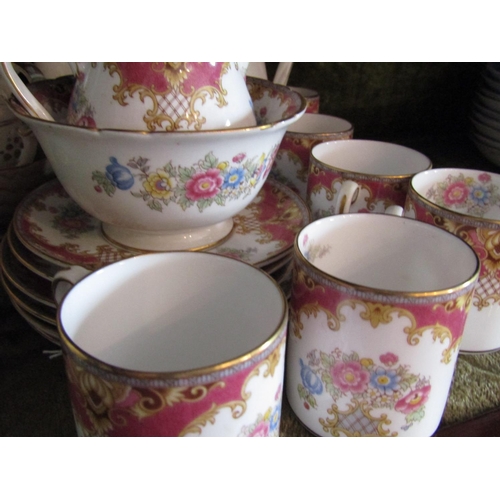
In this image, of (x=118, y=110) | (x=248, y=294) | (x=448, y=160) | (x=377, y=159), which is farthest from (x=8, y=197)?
(x=448, y=160)

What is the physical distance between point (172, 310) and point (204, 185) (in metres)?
0.10

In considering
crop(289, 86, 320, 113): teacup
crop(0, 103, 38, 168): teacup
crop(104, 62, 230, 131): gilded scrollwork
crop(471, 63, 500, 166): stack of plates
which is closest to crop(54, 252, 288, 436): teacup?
crop(104, 62, 230, 131): gilded scrollwork

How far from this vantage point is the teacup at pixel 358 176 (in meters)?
0.51

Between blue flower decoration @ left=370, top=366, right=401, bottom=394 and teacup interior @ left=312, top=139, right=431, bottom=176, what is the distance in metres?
0.33

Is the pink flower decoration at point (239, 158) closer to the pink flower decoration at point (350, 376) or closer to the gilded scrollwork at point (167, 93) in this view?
the gilded scrollwork at point (167, 93)

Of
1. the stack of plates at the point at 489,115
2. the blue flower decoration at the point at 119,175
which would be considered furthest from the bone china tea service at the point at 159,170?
the stack of plates at the point at 489,115

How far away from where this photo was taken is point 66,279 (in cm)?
34

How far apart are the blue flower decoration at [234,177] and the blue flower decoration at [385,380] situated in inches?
7.1

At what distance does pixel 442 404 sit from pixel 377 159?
0.35 metres

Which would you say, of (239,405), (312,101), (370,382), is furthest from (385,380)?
(312,101)

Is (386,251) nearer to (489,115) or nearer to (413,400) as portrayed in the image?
(413,400)

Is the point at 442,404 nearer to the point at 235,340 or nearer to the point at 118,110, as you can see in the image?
the point at 235,340

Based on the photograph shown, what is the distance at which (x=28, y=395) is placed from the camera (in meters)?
0.40

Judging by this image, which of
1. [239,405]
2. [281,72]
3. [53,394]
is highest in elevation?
[281,72]
